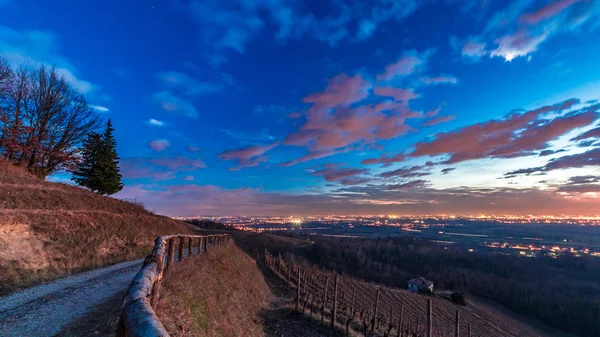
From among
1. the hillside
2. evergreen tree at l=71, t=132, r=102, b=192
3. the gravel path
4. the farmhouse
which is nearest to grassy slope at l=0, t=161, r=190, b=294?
the gravel path

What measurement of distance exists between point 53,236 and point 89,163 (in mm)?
29417

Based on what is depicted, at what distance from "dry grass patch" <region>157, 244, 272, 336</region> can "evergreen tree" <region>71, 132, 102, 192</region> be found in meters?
31.9

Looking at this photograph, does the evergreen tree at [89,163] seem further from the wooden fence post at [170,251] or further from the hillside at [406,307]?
the wooden fence post at [170,251]

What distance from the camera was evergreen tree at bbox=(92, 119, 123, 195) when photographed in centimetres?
3916

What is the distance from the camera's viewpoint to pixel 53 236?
1570 centimetres

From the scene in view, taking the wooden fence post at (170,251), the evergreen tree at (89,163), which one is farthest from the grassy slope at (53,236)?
the evergreen tree at (89,163)

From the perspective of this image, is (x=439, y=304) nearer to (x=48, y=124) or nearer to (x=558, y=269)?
(x=48, y=124)

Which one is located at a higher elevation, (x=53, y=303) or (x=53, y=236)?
(x=53, y=236)

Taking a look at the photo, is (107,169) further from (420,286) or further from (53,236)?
(420,286)

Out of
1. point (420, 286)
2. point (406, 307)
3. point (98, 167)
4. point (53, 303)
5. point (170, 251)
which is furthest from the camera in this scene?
point (420, 286)

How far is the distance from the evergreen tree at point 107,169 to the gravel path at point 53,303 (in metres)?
31.7

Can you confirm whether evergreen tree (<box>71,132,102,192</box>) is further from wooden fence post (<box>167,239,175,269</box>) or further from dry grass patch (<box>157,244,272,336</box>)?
wooden fence post (<box>167,239,175,269</box>)

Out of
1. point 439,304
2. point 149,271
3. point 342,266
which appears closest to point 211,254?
point 149,271

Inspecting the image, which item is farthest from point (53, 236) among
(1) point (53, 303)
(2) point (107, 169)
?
(2) point (107, 169)
